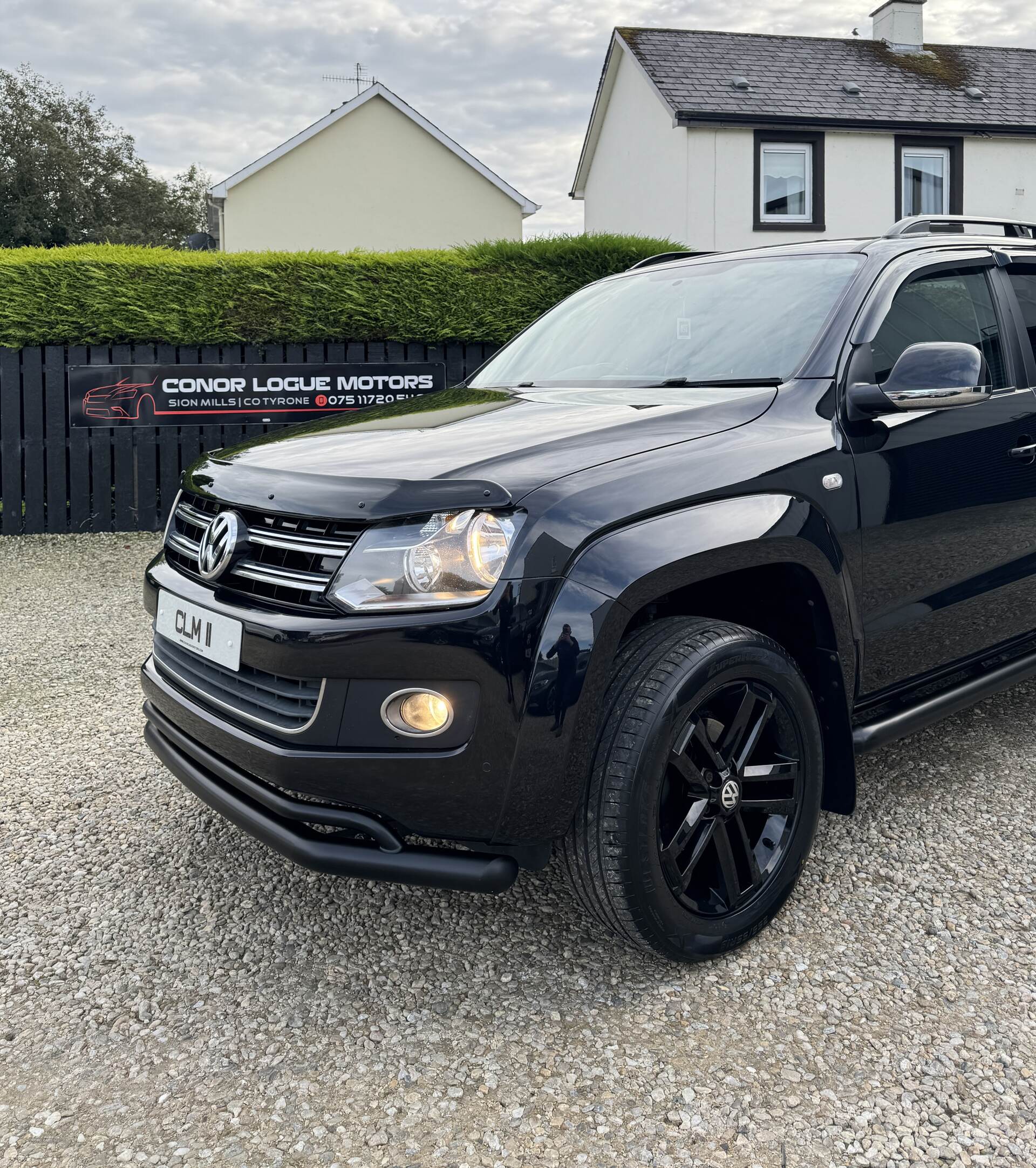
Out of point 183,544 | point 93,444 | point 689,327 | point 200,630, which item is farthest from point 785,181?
point 200,630

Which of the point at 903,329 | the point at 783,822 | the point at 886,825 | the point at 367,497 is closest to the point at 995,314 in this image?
the point at 903,329

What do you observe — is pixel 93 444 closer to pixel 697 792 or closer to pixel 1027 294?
pixel 1027 294

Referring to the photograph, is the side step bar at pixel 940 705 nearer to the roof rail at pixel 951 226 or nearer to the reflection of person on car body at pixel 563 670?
the reflection of person on car body at pixel 563 670

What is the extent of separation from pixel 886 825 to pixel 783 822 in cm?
85

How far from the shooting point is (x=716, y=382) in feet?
9.82

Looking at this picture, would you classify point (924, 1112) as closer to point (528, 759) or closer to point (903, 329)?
point (528, 759)

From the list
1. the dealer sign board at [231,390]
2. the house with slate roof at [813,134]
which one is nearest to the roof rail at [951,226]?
the dealer sign board at [231,390]

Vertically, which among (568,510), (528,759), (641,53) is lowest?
(528,759)

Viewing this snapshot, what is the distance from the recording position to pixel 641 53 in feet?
64.3

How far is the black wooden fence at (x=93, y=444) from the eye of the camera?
858 centimetres

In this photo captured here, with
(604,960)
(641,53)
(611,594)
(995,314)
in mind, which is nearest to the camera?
(611,594)

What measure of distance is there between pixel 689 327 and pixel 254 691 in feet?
5.98

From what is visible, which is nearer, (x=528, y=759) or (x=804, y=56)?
(x=528, y=759)

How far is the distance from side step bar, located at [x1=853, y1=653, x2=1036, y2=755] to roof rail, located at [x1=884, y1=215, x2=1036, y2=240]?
142 centimetres
